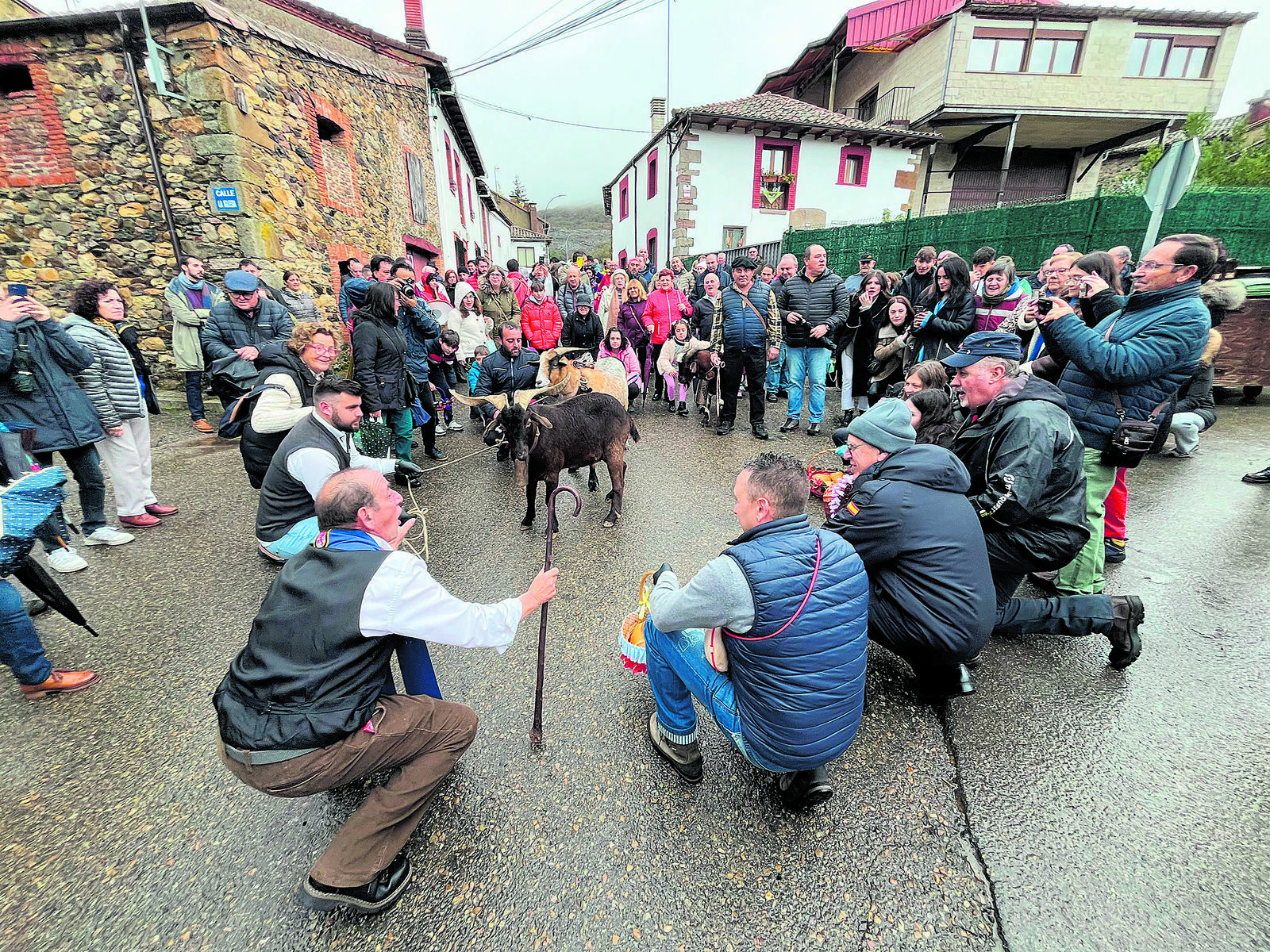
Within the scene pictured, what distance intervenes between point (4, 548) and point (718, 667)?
10.9ft

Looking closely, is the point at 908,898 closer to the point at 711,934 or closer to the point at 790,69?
the point at 711,934

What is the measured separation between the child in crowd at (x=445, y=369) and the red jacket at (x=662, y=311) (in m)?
3.04

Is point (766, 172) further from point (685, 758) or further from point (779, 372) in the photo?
point (685, 758)

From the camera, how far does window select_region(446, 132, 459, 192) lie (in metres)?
16.9

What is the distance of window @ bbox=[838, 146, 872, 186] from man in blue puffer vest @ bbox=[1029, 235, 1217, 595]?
2155 centimetres

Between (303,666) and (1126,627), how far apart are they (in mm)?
3832

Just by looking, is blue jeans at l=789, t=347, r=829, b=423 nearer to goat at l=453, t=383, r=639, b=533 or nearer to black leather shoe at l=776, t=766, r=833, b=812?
goat at l=453, t=383, r=639, b=533

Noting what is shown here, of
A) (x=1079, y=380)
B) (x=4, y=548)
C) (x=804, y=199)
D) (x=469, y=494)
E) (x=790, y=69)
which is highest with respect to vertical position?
(x=790, y=69)

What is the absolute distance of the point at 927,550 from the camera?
7.84 feet

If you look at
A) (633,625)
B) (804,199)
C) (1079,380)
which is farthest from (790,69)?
(633,625)

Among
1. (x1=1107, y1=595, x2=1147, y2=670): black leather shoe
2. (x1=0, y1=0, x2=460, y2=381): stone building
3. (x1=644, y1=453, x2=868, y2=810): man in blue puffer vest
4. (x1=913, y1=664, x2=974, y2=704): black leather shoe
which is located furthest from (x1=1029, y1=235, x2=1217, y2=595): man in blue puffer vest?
(x1=0, y1=0, x2=460, y2=381): stone building

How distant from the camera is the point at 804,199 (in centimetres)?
2112

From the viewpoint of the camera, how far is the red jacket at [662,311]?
855 centimetres

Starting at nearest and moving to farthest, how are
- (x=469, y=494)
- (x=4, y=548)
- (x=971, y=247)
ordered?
(x=4, y=548) → (x=469, y=494) → (x=971, y=247)
